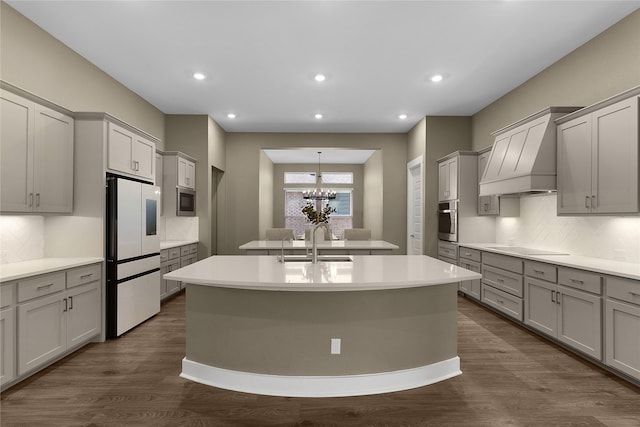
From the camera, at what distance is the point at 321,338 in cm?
243

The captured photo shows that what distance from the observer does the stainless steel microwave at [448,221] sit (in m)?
5.47

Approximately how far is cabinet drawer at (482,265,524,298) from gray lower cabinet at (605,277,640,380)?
113 centimetres

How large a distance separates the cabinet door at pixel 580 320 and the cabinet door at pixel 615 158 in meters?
0.81

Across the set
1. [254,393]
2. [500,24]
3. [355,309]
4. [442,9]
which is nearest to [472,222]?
[500,24]

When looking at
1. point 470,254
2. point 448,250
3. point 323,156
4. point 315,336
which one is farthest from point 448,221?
point 323,156

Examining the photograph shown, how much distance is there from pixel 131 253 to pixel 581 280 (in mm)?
4488

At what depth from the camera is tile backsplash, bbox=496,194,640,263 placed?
3197mm

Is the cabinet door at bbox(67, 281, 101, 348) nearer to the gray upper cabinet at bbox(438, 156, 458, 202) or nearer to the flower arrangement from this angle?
the flower arrangement

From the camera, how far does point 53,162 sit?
10.4ft

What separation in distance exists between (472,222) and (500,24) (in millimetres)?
3013

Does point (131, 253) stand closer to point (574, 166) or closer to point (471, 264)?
point (471, 264)

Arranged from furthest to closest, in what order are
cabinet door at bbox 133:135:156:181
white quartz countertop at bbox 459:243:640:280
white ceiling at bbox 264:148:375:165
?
1. white ceiling at bbox 264:148:375:165
2. cabinet door at bbox 133:135:156:181
3. white quartz countertop at bbox 459:243:640:280

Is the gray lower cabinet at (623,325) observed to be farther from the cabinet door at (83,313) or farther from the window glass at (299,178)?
the window glass at (299,178)

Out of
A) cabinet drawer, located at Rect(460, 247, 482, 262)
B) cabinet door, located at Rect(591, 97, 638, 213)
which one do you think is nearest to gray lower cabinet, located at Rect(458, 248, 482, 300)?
cabinet drawer, located at Rect(460, 247, 482, 262)
